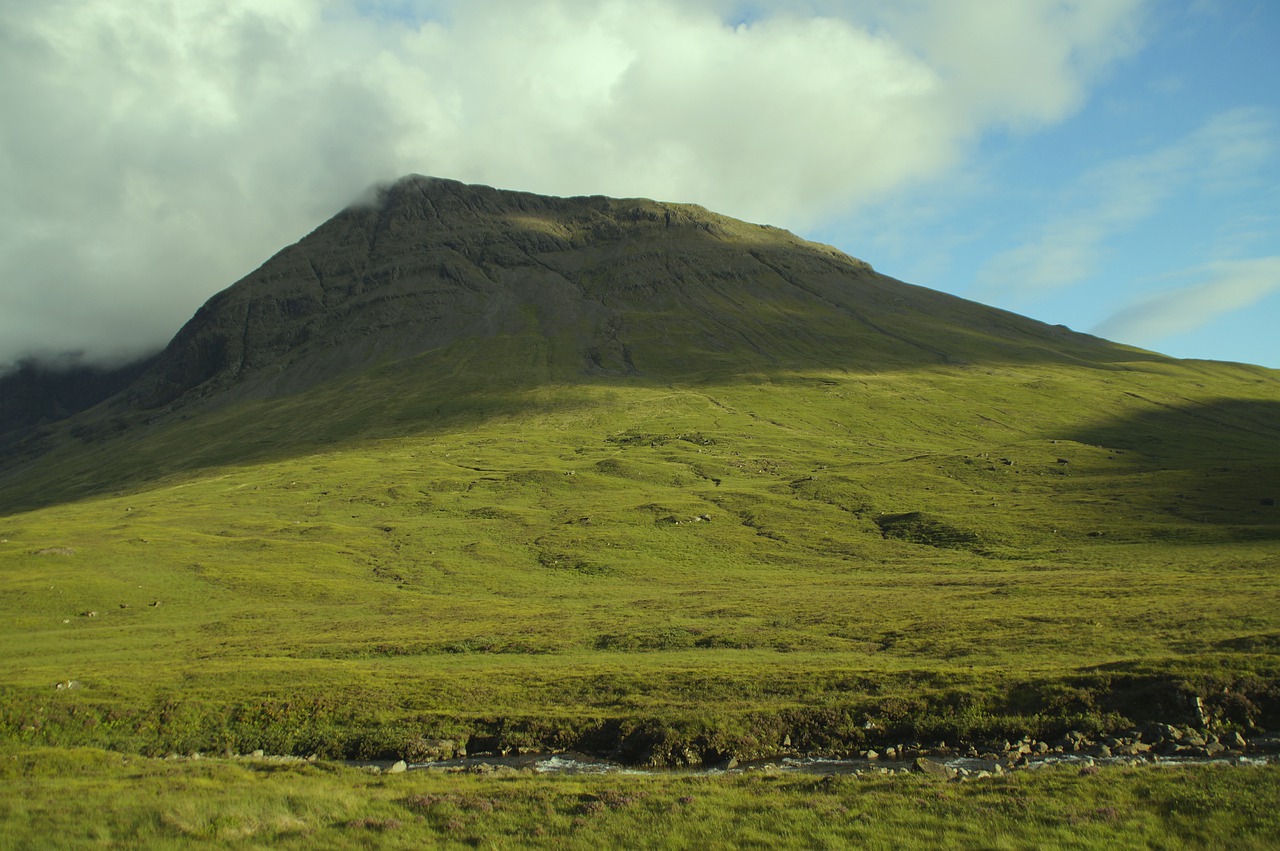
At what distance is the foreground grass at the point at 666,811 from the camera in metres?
19.8

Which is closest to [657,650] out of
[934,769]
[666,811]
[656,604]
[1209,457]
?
[656,604]

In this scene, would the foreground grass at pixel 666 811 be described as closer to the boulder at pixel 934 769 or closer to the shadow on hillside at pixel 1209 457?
the boulder at pixel 934 769

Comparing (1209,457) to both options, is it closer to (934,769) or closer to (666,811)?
(934,769)

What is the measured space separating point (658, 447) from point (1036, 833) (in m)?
148

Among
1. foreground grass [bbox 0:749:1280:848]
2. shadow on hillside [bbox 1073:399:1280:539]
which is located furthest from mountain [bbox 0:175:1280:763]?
foreground grass [bbox 0:749:1280:848]

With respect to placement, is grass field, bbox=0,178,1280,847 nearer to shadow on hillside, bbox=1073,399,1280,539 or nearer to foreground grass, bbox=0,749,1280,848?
foreground grass, bbox=0,749,1280,848

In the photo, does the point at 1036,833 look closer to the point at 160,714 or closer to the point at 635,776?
the point at 635,776

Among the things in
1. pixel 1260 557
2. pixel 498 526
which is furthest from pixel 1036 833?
pixel 498 526

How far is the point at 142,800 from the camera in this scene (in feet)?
75.9

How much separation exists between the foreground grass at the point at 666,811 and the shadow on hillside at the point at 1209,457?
71907 millimetres

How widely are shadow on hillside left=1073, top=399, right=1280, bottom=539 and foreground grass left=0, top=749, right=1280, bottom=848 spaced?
71907mm

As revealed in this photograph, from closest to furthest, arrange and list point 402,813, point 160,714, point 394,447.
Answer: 1. point 402,813
2. point 160,714
3. point 394,447

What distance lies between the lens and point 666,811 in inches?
879

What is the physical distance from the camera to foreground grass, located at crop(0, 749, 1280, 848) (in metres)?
19.8
